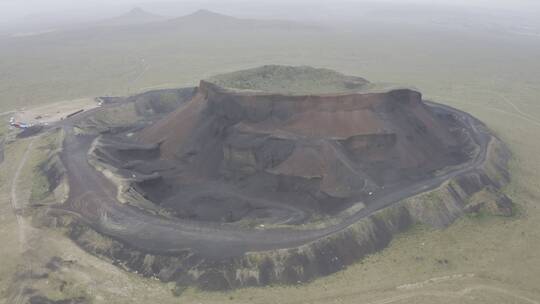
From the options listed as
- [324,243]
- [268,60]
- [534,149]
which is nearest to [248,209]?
[324,243]

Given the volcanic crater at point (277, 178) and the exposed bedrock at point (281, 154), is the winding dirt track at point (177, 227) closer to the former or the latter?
the volcanic crater at point (277, 178)

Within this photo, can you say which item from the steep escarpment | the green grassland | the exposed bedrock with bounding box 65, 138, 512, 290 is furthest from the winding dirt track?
the green grassland

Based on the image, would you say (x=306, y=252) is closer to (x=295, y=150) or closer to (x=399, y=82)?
(x=295, y=150)

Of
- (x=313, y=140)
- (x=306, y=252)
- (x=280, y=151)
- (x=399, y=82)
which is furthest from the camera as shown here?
(x=399, y=82)

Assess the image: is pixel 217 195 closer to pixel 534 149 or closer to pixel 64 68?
pixel 534 149

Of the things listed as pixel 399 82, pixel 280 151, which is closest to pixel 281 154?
pixel 280 151

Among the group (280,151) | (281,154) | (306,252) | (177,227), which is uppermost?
(280,151)

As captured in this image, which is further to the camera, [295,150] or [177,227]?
[295,150]
